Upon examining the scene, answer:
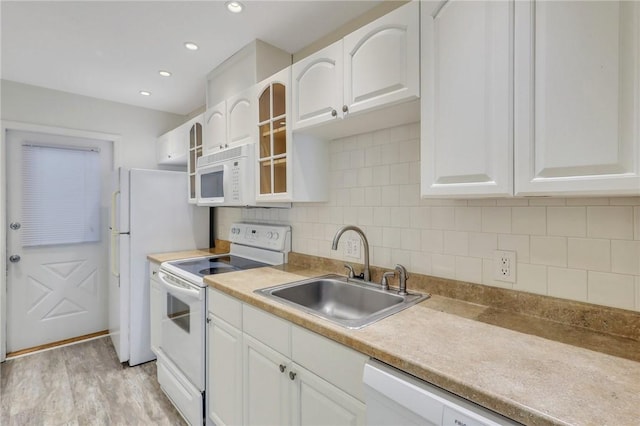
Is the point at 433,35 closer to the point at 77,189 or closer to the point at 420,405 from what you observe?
the point at 420,405

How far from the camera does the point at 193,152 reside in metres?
2.73

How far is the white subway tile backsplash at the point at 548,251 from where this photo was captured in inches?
44.0

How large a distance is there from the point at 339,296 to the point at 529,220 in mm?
966

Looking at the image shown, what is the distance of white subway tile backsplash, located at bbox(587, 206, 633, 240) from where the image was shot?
3.26 feet

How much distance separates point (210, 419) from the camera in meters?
1.77

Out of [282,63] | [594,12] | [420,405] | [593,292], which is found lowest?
[420,405]

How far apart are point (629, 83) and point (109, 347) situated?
383cm

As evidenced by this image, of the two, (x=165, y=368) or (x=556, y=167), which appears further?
(x=165, y=368)

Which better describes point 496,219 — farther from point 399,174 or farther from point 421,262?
point 399,174

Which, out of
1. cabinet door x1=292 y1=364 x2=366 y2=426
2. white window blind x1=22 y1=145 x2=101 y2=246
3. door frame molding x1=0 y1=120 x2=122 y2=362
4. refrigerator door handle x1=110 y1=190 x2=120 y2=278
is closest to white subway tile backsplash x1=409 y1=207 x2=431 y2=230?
cabinet door x1=292 y1=364 x2=366 y2=426

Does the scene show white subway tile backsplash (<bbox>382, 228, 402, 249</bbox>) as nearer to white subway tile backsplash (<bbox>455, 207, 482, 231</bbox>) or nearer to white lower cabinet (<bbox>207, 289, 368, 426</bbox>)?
white subway tile backsplash (<bbox>455, 207, 482, 231</bbox>)

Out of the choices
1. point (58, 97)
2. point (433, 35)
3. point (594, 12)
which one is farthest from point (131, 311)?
point (594, 12)

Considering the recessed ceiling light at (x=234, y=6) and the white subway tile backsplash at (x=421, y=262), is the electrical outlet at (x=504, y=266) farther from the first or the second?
the recessed ceiling light at (x=234, y=6)

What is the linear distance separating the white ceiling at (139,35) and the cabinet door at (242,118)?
0.38 meters
